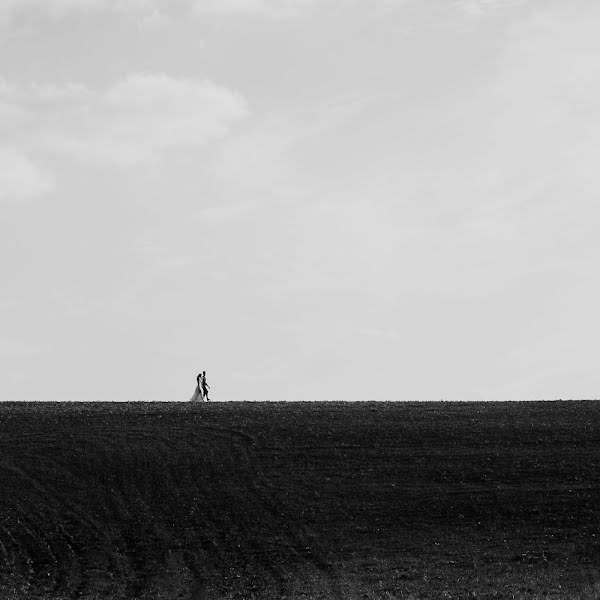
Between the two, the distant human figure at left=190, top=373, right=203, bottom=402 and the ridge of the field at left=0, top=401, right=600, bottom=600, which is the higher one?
the distant human figure at left=190, top=373, right=203, bottom=402

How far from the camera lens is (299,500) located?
46.3 metres

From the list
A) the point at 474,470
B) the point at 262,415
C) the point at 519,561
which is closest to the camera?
the point at 519,561

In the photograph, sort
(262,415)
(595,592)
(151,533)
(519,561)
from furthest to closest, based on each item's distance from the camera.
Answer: (262,415) < (151,533) < (519,561) < (595,592)

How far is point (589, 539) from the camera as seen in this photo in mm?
41656

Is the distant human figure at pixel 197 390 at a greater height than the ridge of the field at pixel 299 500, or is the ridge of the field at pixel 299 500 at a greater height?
the distant human figure at pixel 197 390

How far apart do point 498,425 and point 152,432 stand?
55.4 feet

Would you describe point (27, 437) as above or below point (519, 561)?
above

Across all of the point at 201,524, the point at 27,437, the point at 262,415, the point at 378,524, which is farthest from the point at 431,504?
the point at 27,437

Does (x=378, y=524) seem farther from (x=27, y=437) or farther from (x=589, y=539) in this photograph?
(x=27, y=437)

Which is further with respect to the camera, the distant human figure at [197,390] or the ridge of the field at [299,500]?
the distant human figure at [197,390]

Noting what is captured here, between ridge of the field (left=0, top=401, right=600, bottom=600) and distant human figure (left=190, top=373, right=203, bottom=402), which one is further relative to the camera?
distant human figure (left=190, top=373, right=203, bottom=402)

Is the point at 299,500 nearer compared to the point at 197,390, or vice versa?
the point at 299,500

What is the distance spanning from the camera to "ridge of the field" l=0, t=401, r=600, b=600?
37969 mm

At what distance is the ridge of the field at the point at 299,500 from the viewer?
3797cm
